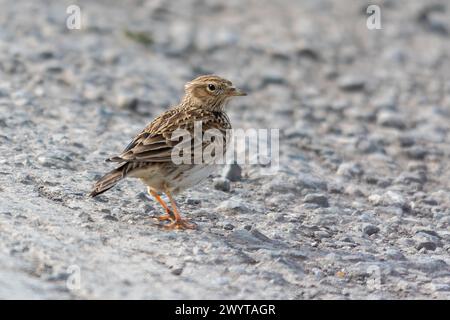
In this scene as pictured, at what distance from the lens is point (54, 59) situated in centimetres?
1372

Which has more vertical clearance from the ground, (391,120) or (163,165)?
(391,120)

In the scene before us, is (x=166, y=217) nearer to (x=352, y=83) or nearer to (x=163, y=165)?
(x=163, y=165)

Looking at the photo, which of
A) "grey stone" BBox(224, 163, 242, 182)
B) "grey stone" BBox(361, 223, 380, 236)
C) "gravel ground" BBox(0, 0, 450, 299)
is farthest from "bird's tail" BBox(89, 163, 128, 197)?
"grey stone" BBox(361, 223, 380, 236)

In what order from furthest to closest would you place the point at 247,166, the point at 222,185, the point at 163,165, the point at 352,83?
the point at 352,83, the point at 247,166, the point at 222,185, the point at 163,165

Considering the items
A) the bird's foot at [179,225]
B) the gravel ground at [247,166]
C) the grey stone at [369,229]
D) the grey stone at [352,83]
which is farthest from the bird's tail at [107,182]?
the grey stone at [352,83]

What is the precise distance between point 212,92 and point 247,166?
5.08 feet

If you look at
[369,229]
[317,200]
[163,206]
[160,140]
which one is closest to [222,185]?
[317,200]

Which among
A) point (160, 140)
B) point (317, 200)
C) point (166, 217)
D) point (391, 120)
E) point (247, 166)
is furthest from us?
point (391, 120)

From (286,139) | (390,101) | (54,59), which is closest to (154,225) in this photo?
(286,139)

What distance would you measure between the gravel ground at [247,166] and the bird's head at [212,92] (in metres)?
1.00

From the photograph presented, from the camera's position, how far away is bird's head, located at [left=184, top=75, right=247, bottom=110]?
9.41 meters

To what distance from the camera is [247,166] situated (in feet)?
35.0
